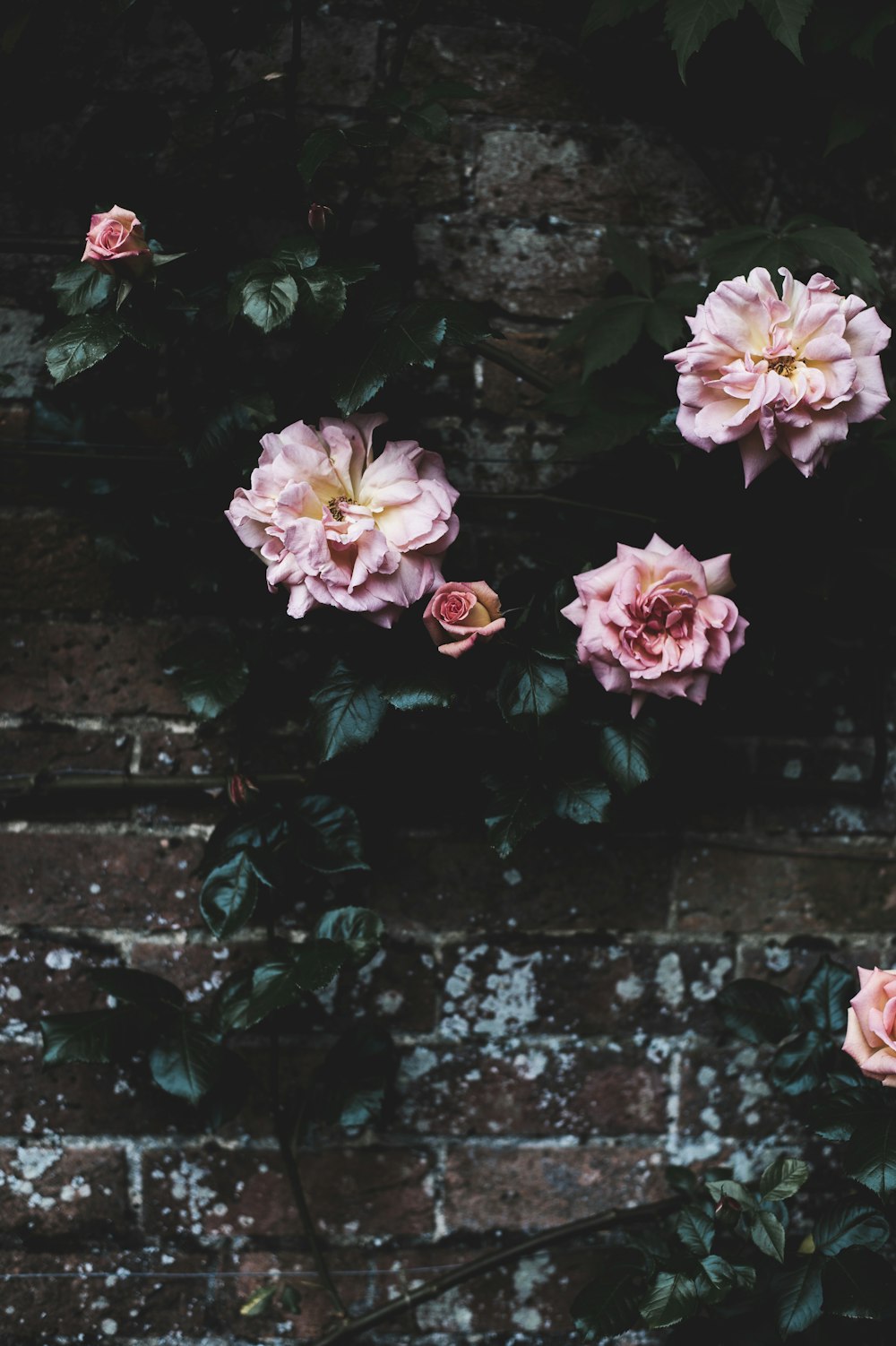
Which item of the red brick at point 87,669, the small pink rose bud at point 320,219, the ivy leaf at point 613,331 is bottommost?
the red brick at point 87,669

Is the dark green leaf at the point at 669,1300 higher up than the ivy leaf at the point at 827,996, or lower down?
lower down

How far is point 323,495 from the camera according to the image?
1.05 m

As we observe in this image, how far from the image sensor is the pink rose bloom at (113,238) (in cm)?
101

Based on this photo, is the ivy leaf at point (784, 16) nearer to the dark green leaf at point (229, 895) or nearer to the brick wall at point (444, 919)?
the brick wall at point (444, 919)

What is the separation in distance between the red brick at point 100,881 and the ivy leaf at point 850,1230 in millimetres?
813

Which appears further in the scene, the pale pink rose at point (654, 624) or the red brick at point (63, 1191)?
the red brick at point (63, 1191)

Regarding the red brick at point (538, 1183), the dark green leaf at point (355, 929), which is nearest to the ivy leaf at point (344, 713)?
the dark green leaf at point (355, 929)

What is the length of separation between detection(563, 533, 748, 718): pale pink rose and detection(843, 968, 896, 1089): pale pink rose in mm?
356

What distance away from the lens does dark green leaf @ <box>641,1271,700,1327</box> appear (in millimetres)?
1064

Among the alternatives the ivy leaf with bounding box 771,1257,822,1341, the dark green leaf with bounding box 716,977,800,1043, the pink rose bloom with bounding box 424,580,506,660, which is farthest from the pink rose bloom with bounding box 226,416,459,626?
the ivy leaf with bounding box 771,1257,822,1341

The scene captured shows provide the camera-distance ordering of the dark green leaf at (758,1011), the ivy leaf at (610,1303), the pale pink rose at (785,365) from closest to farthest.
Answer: the pale pink rose at (785,365), the ivy leaf at (610,1303), the dark green leaf at (758,1011)

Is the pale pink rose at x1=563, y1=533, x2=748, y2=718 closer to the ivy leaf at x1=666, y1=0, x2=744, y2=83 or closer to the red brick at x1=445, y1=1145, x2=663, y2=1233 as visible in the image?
the ivy leaf at x1=666, y1=0, x2=744, y2=83

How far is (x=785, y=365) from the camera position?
999 millimetres

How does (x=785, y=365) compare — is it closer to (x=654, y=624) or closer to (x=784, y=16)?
(x=654, y=624)
